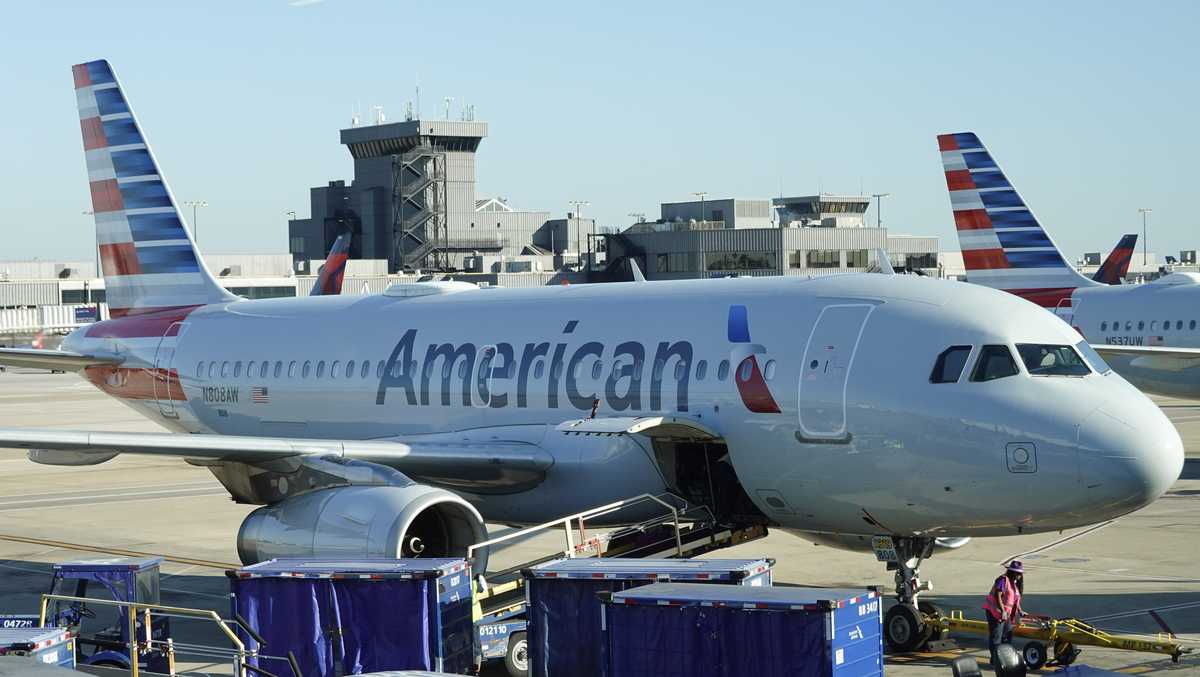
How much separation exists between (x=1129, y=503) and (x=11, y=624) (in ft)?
41.3

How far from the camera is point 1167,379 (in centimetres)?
4206

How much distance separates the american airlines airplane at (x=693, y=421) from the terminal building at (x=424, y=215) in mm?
99110

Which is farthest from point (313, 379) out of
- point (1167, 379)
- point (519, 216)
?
point (519, 216)

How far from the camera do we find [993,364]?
18109 millimetres

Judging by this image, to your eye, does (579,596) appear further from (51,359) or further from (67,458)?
(51,359)

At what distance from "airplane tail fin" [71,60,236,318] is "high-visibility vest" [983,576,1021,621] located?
1936cm

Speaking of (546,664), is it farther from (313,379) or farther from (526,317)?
(313,379)

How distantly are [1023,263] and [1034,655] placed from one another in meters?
31.9

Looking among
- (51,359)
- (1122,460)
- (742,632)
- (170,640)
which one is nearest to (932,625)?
(1122,460)

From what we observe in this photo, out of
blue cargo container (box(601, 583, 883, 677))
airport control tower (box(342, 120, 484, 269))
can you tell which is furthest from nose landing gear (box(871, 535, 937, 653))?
airport control tower (box(342, 120, 484, 269))

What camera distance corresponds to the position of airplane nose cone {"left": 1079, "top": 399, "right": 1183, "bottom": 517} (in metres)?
17.1

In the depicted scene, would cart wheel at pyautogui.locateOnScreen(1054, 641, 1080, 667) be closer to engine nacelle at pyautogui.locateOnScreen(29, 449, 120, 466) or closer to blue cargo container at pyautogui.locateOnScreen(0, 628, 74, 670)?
blue cargo container at pyautogui.locateOnScreen(0, 628, 74, 670)

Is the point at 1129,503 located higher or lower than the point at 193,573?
higher

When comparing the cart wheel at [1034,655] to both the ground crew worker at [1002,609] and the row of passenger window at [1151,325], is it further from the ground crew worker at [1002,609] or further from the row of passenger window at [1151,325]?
the row of passenger window at [1151,325]
